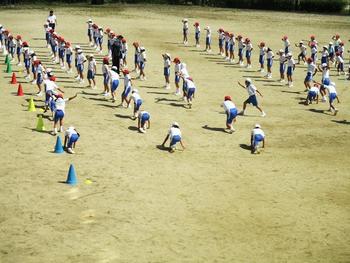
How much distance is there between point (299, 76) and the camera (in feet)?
103

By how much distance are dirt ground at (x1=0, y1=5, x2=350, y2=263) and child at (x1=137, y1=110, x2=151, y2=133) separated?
1.09 feet

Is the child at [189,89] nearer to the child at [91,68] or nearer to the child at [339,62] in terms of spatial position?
the child at [91,68]

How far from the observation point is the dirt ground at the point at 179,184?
12.9 meters

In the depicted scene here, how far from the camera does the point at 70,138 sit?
18109 mm

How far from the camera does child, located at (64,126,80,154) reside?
18094 millimetres

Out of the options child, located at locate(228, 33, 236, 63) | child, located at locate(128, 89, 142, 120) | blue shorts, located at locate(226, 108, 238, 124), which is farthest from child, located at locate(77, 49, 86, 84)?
child, located at locate(228, 33, 236, 63)

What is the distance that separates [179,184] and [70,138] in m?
4.09

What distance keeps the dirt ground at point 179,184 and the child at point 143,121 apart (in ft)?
1.09

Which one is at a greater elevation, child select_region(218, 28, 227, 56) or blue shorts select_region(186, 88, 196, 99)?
child select_region(218, 28, 227, 56)

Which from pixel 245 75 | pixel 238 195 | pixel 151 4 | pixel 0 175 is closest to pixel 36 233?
pixel 0 175

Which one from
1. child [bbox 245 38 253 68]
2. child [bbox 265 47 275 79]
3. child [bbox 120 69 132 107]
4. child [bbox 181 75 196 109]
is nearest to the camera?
child [bbox 120 69 132 107]

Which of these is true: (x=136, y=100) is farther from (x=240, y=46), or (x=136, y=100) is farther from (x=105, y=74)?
(x=240, y=46)

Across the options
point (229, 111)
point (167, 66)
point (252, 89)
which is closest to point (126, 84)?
point (167, 66)

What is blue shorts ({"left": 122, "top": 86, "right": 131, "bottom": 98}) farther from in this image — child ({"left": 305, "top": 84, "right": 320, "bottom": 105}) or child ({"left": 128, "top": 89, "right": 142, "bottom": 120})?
child ({"left": 305, "top": 84, "right": 320, "bottom": 105})
